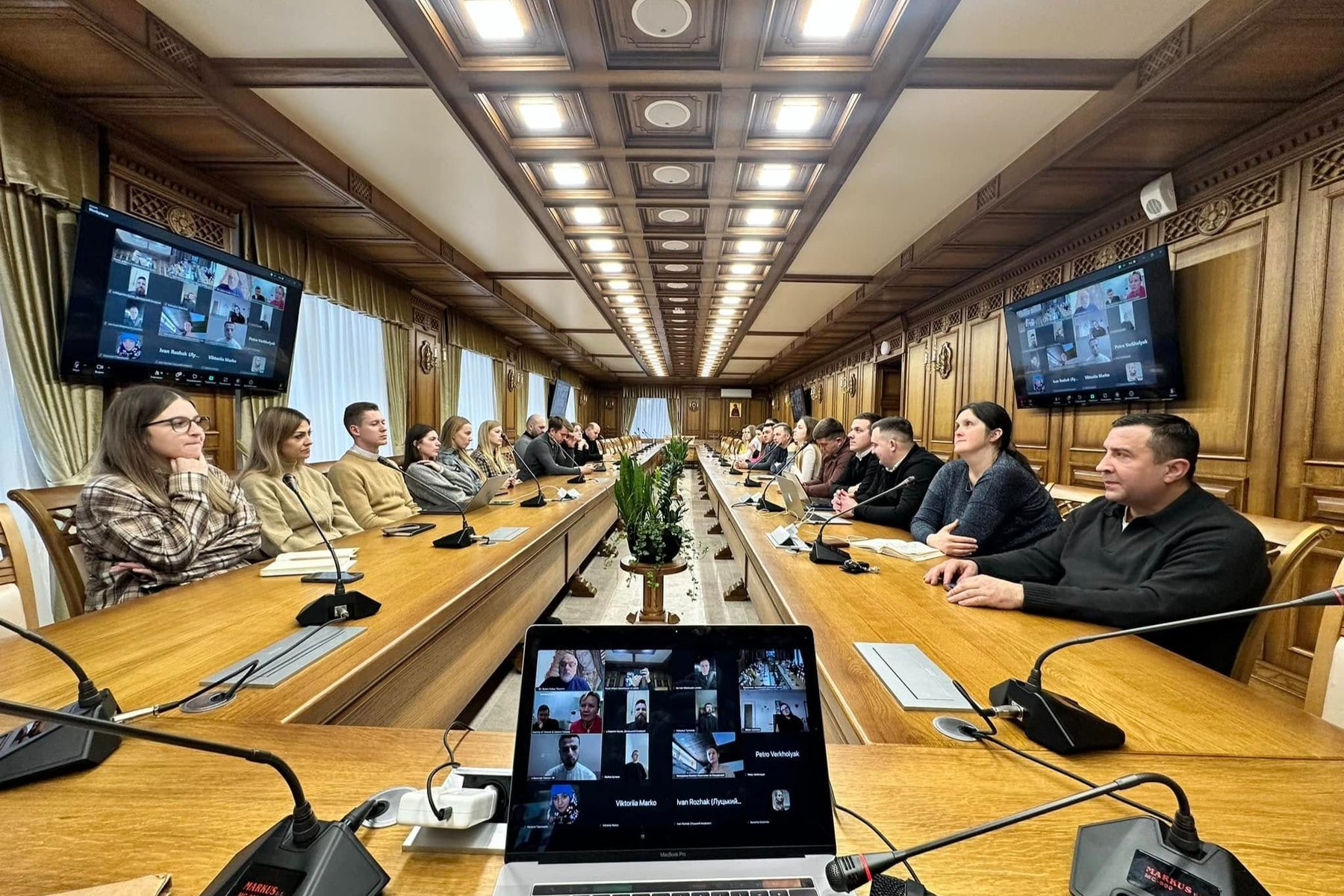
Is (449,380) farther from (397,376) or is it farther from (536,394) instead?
(536,394)

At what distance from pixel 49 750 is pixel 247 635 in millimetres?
490

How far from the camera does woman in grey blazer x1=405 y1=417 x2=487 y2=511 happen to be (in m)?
3.27

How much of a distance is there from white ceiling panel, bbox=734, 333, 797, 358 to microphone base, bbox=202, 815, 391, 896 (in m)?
8.17

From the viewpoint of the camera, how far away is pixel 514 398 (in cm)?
903

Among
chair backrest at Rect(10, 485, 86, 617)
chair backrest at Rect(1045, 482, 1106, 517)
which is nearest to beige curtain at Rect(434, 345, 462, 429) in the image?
chair backrest at Rect(10, 485, 86, 617)

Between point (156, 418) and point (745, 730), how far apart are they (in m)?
2.09

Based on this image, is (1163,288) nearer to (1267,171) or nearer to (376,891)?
(1267,171)

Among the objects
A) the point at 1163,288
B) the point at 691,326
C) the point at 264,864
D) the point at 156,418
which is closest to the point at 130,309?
the point at 156,418

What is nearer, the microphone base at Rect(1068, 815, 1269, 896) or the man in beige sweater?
the microphone base at Rect(1068, 815, 1269, 896)

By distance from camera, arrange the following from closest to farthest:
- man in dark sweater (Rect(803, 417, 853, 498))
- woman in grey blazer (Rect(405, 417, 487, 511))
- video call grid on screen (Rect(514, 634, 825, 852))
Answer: video call grid on screen (Rect(514, 634, 825, 852)) → woman in grey blazer (Rect(405, 417, 487, 511)) → man in dark sweater (Rect(803, 417, 853, 498))

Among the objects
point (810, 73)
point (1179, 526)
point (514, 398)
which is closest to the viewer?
point (1179, 526)

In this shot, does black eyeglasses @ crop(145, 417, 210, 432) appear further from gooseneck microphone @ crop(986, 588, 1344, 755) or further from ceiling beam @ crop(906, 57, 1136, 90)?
ceiling beam @ crop(906, 57, 1136, 90)

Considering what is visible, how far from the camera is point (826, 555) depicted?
194cm

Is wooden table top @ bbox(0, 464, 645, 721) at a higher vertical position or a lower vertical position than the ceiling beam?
lower
